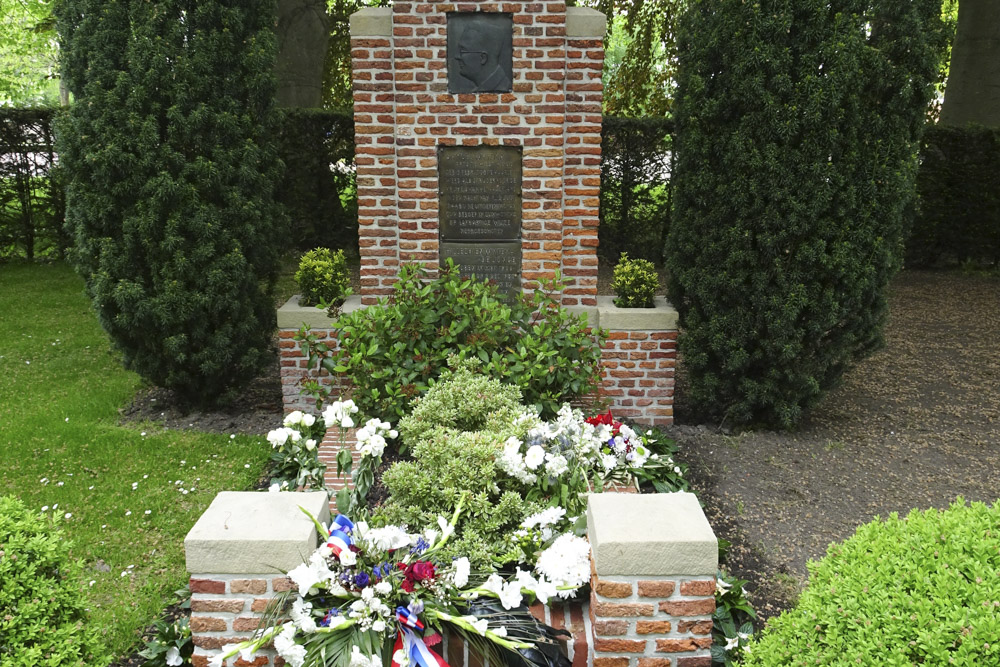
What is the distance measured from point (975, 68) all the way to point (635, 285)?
8.31m

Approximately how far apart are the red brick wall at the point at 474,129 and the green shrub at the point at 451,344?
17.9 inches

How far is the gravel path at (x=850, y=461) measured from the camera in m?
4.12

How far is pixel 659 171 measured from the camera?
10492 mm

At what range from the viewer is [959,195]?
406 inches

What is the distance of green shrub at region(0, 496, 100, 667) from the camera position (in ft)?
7.13

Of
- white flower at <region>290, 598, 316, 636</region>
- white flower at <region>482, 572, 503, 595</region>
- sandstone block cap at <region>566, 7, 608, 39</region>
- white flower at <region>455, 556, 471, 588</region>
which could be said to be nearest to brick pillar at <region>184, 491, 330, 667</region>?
white flower at <region>290, 598, 316, 636</region>

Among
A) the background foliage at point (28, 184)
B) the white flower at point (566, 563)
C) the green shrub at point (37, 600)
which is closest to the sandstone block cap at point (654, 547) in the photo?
the white flower at point (566, 563)

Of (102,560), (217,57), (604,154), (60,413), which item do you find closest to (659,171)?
(604,154)

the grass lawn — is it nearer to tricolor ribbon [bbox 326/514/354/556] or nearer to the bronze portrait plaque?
tricolor ribbon [bbox 326/514/354/556]

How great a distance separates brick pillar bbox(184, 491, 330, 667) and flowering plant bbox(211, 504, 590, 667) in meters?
0.08

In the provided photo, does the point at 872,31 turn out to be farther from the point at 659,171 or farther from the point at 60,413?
the point at 60,413

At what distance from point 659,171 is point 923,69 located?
225 inches

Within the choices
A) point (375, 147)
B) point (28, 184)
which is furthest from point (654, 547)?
point (28, 184)

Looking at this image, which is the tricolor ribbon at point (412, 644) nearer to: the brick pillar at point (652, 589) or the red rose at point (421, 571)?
the red rose at point (421, 571)
